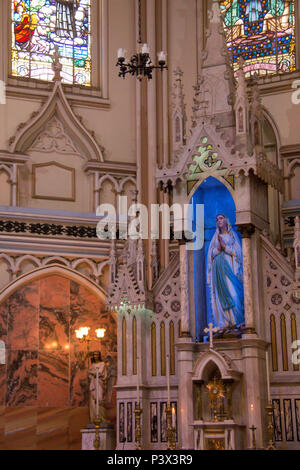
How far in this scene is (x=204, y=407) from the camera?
46.5 feet

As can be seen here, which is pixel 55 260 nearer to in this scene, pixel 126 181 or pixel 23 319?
pixel 23 319

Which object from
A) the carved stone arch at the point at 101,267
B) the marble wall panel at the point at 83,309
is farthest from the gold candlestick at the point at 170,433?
the carved stone arch at the point at 101,267

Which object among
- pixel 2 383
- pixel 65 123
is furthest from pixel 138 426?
pixel 65 123

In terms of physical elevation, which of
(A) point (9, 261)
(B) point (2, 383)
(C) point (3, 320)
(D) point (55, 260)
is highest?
(D) point (55, 260)

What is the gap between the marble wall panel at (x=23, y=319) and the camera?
16.2 m

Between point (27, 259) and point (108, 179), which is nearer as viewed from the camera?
point (27, 259)

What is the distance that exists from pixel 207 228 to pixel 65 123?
159 inches

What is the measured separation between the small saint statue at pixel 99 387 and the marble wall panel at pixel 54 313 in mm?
728

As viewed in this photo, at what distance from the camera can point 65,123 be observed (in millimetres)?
17781

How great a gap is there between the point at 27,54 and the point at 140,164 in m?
2.99

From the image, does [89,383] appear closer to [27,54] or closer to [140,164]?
[140,164]

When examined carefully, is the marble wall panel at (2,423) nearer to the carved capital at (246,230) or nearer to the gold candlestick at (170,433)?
the gold candlestick at (170,433)
